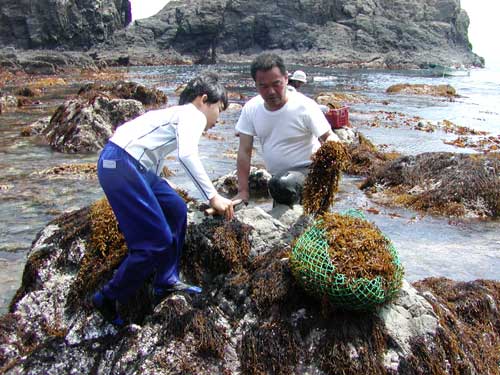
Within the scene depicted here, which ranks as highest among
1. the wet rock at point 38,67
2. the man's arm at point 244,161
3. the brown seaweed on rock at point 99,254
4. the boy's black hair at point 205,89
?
the boy's black hair at point 205,89

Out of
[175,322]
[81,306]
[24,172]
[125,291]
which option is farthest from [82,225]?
[24,172]

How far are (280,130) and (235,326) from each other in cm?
242

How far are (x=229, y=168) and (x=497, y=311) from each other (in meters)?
8.57

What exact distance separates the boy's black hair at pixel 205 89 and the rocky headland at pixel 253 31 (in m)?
88.4

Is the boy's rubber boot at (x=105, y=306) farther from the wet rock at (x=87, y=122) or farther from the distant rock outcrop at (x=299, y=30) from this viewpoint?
the distant rock outcrop at (x=299, y=30)

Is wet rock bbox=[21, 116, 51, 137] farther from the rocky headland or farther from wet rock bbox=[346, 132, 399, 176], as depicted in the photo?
the rocky headland

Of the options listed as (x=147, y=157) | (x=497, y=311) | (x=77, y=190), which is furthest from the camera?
(x=77, y=190)

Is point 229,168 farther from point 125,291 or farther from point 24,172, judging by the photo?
point 125,291

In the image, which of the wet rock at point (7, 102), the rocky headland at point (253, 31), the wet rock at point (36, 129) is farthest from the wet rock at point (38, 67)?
the wet rock at point (36, 129)

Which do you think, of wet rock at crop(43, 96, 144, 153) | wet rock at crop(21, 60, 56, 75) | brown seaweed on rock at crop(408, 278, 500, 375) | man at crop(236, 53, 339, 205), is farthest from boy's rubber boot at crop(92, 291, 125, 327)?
wet rock at crop(21, 60, 56, 75)

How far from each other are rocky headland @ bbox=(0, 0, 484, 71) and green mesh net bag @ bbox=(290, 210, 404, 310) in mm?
89070

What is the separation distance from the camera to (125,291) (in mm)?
4105

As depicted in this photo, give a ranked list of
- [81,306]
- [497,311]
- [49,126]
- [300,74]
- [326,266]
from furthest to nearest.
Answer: [49,126], [300,74], [497,311], [81,306], [326,266]

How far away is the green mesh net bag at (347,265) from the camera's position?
3.70 m
